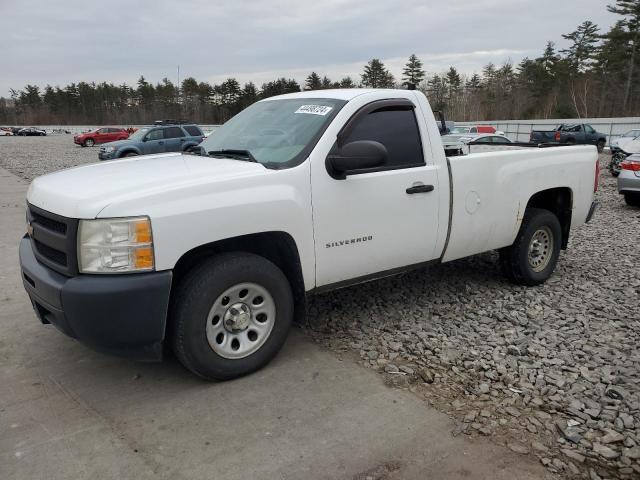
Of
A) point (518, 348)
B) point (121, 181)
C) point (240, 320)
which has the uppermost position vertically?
point (121, 181)

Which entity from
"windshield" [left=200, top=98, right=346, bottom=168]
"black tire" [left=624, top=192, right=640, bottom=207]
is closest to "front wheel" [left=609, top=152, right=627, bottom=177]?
"black tire" [left=624, top=192, right=640, bottom=207]

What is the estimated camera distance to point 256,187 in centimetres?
337

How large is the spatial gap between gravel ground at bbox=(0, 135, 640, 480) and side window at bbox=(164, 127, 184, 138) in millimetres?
17209

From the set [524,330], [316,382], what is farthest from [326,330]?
[524,330]

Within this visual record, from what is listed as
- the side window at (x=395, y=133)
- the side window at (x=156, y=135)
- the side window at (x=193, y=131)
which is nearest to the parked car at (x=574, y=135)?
the side window at (x=193, y=131)

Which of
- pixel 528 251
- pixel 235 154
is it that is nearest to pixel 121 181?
pixel 235 154

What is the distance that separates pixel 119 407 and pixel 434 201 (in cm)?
273

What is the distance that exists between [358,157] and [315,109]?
0.71 metres

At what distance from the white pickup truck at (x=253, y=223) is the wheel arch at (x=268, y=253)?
0.01m

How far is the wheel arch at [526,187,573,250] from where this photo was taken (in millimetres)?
5556

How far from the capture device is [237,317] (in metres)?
3.45

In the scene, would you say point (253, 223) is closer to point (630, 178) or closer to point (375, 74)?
point (630, 178)

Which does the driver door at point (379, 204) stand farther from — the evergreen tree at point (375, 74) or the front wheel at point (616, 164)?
the evergreen tree at point (375, 74)

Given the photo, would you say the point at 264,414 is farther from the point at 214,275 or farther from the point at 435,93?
the point at 435,93
